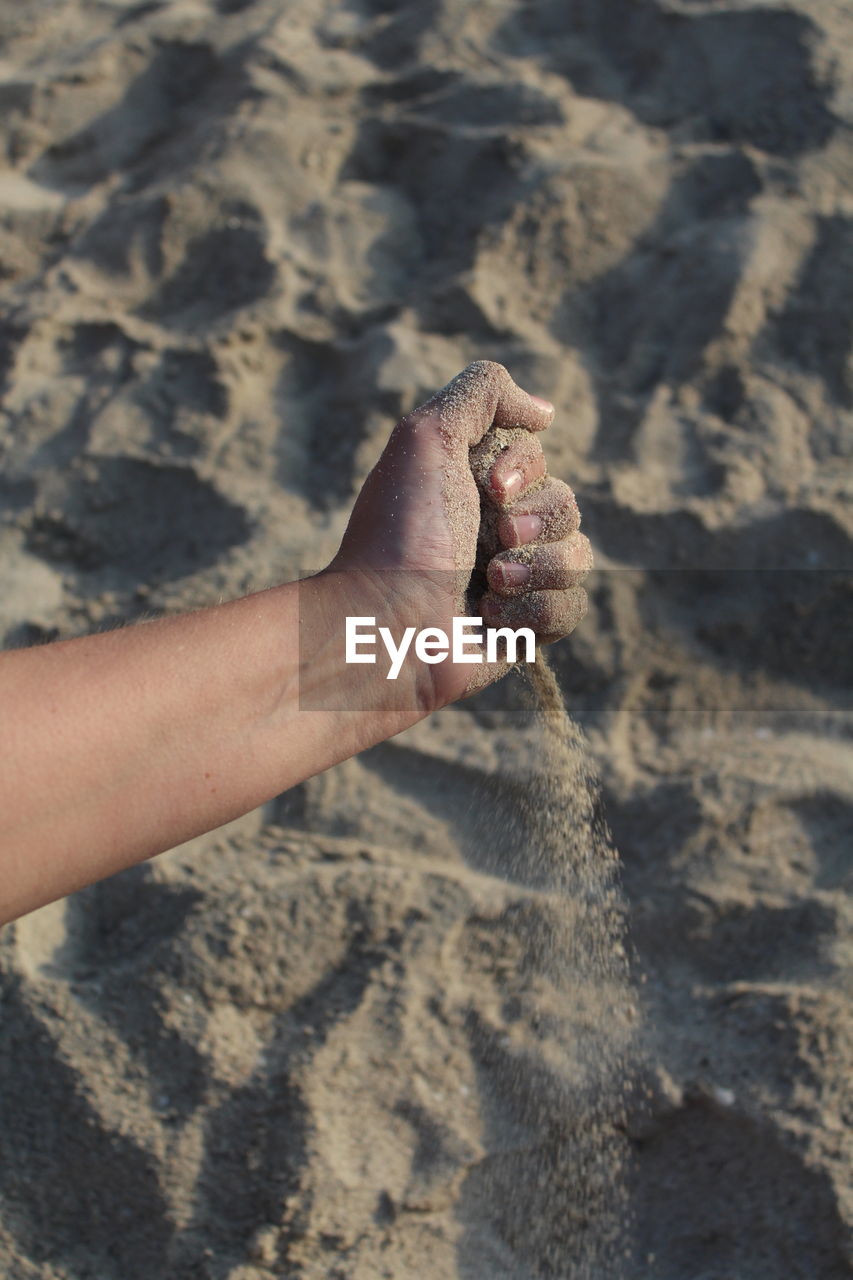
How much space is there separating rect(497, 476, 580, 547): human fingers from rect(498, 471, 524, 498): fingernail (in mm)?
15

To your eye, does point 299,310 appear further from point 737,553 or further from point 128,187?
point 737,553

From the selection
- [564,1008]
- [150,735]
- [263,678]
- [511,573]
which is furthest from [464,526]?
[564,1008]

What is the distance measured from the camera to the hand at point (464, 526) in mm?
→ 1479

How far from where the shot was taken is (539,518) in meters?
1.55

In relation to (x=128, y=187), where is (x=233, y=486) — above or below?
below

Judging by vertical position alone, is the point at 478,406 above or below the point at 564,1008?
above

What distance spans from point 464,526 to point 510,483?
0.10 m

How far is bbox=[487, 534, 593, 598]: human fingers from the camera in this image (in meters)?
1.51

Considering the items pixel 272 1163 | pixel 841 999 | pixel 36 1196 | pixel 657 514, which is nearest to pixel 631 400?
pixel 657 514

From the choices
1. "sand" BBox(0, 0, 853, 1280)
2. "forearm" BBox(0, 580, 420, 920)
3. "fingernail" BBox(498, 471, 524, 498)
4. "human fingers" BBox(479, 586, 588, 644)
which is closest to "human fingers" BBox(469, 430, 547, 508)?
"fingernail" BBox(498, 471, 524, 498)

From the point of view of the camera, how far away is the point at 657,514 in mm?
2268

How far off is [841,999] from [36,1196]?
1.15 meters

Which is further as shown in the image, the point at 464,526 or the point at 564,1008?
the point at 564,1008

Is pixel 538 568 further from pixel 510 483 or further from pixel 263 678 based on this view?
pixel 263 678
